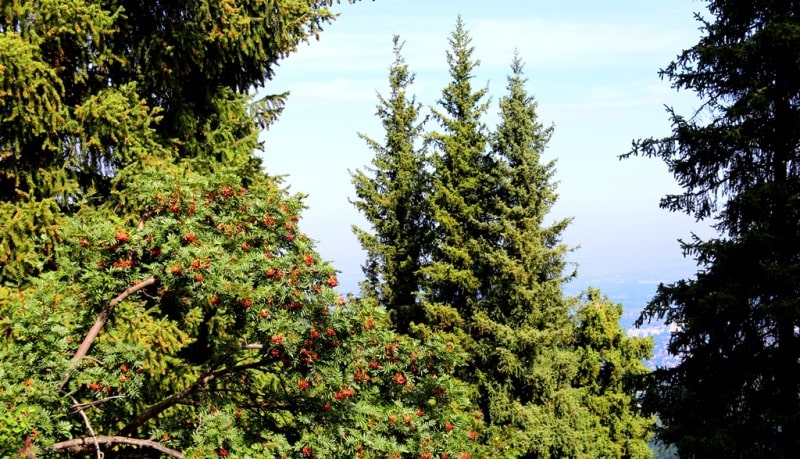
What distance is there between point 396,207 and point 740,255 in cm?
1702

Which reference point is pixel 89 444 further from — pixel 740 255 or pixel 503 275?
pixel 503 275

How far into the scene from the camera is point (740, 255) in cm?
1009

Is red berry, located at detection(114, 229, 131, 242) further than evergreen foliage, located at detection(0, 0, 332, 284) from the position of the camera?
No

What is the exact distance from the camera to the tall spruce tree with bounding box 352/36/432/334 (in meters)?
25.7

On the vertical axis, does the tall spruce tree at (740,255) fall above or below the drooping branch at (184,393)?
above

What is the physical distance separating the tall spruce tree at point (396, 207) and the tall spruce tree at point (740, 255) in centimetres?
1454

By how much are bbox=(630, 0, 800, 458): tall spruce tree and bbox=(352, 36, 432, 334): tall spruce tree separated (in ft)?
47.7

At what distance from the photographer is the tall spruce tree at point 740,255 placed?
9734 mm

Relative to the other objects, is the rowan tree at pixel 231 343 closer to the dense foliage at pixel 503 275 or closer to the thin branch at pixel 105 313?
the thin branch at pixel 105 313

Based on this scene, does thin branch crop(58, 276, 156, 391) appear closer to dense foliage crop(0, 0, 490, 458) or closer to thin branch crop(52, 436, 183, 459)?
dense foliage crop(0, 0, 490, 458)

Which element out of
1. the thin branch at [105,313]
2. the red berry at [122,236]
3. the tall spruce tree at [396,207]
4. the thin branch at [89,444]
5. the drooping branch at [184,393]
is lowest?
the thin branch at [89,444]

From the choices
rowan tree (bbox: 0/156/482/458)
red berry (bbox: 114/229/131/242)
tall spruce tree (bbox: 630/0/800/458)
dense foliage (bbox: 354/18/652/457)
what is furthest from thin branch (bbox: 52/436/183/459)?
dense foliage (bbox: 354/18/652/457)

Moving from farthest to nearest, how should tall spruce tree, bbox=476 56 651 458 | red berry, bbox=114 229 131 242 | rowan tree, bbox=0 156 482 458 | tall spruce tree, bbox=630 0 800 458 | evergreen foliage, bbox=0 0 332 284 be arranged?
1. tall spruce tree, bbox=476 56 651 458
2. tall spruce tree, bbox=630 0 800 458
3. evergreen foliage, bbox=0 0 332 284
4. red berry, bbox=114 229 131 242
5. rowan tree, bbox=0 156 482 458

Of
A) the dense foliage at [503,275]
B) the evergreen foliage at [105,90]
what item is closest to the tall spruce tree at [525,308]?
the dense foliage at [503,275]
